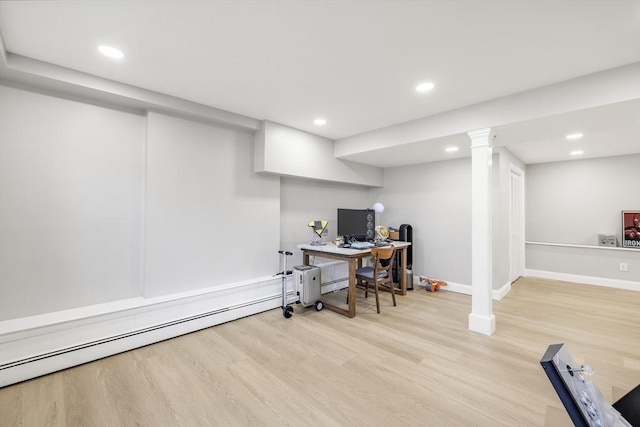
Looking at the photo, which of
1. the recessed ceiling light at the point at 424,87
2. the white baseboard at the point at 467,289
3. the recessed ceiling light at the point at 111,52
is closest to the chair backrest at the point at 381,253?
the white baseboard at the point at 467,289

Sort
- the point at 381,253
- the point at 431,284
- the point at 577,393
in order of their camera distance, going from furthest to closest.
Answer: the point at 431,284 → the point at 381,253 → the point at 577,393

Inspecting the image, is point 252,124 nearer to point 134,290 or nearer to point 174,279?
point 174,279

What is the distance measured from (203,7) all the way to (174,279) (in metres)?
2.58

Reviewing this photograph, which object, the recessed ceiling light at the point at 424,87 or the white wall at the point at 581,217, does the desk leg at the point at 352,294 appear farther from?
the white wall at the point at 581,217

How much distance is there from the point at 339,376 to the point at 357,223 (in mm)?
2596

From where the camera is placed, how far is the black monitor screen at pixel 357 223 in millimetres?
4312

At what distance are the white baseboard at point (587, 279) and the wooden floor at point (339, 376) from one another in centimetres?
214

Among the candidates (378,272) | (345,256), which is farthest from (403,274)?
(345,256)

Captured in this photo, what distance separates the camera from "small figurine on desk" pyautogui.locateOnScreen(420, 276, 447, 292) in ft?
15.3

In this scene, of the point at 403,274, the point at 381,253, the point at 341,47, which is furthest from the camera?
the point at 403,274

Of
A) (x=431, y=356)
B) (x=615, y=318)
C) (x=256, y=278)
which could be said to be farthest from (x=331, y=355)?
(x=615, y=318)

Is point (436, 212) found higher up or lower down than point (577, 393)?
higher up

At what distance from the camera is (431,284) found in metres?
4.70

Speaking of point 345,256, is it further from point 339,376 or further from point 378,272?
point 339,376
